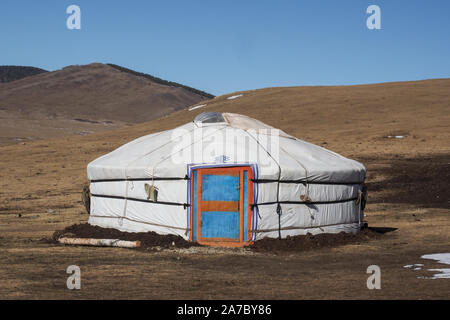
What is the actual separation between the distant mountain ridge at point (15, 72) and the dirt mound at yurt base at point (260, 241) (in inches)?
4957

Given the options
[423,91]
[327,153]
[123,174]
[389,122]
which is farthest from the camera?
[423,91]

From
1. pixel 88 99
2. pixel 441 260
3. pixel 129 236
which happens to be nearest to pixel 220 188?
pixel 129 236

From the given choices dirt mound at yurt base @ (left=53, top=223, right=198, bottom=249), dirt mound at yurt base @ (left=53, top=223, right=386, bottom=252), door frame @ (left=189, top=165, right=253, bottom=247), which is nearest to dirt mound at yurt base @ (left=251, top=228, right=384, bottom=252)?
dirt mound at yurt base @ (left=53, top=223, right=386, bottom=252)

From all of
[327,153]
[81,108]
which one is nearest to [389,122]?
[327,153]

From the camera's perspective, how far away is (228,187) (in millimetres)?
10227

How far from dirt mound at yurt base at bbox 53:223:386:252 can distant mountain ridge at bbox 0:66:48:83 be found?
413 ft

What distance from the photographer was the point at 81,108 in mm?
86500

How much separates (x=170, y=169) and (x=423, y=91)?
113 ft

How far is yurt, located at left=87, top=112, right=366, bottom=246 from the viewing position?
10.2m

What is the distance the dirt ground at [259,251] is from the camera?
23.0 ft

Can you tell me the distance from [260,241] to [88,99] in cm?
8679
